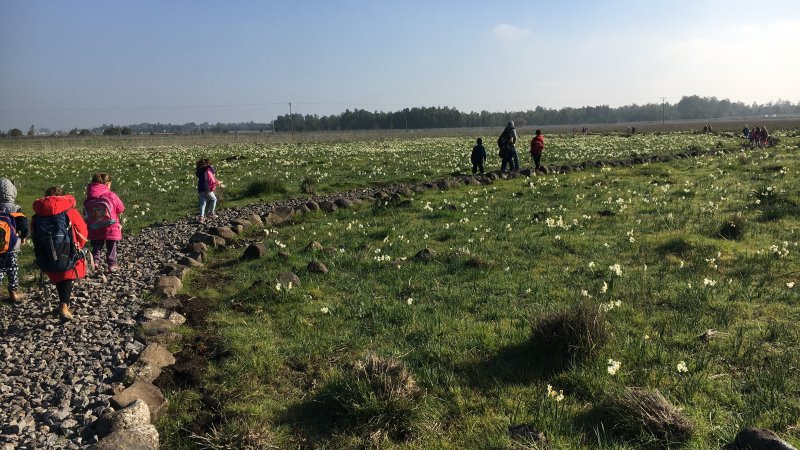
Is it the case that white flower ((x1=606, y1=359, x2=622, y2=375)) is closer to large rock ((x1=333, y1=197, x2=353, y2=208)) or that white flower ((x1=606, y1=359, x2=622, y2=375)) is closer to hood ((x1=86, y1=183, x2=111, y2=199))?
hood ((x1=86, y1=183, x2=111, y2=199))

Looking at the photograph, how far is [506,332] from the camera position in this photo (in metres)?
6.71

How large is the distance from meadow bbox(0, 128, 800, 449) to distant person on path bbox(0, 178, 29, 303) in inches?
114

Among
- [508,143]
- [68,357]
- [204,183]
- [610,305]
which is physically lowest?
[68,357]

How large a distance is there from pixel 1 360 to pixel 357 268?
5.37 metres

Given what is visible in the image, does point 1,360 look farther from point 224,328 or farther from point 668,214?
point 668,214

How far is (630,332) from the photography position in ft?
21.6

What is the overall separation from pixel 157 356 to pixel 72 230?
12.2ft

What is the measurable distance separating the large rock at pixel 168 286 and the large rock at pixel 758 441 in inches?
303

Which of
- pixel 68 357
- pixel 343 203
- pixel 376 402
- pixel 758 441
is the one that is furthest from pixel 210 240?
pixel 758 441

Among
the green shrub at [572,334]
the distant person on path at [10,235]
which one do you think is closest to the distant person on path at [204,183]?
the distant person on path at [10,235]

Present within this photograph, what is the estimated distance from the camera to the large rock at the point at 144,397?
5203mm

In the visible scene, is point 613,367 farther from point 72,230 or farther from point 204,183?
point 204,183

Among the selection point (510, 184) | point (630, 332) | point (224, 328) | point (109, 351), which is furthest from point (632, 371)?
point (510, 184)

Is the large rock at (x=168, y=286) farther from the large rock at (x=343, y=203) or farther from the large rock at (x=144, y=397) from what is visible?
the large rock at (x=343, y=203)
